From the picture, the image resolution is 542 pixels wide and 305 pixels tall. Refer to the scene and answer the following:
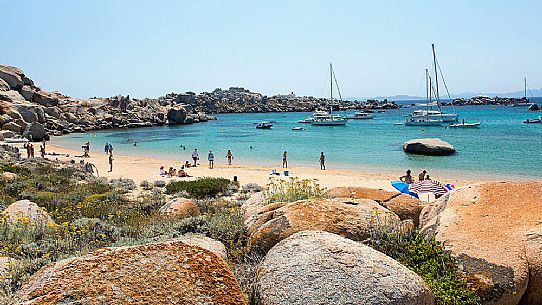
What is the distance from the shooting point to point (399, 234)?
523 centimetres

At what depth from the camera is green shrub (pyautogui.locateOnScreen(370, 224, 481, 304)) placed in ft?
13.8

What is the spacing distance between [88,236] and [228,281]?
4357 mm

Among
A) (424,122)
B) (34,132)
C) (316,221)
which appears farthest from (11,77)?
(316,221)

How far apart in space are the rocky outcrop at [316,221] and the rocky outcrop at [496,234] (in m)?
0.80

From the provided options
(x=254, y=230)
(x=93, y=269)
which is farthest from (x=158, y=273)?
(x=254, y=230)

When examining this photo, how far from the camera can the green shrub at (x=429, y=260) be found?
13.8 feet

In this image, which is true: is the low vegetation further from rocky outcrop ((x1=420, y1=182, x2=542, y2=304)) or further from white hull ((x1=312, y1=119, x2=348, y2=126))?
white hull ((x1=312, y1=119, x2=348, y2=126))

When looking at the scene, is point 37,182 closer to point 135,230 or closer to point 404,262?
→ point 135,230

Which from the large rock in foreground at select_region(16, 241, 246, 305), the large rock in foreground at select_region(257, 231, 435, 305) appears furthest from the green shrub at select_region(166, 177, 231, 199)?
the large rock in foreground at select_region(16, 241, 246, 305)

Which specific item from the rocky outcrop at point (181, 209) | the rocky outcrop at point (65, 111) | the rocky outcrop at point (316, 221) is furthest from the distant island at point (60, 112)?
the rocky outcrop at point (316, 221)

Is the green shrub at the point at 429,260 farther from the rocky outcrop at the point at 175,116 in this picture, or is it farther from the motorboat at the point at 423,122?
the rocky outcrop at the point at 175,116

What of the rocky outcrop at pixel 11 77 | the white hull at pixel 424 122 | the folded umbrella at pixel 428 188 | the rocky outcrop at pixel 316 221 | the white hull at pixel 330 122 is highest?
the rocky outcrop at pixel 11 77

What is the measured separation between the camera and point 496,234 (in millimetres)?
4930

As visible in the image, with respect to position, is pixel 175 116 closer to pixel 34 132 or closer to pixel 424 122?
pixel 34 132
